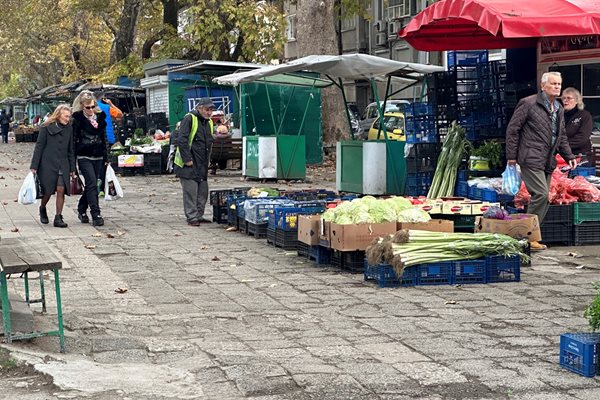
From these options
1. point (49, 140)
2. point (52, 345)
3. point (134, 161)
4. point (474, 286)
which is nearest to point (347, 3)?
point (134, 161)

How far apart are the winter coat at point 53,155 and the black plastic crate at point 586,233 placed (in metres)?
6.77

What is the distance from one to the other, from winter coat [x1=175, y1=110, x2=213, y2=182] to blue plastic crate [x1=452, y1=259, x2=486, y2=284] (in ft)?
19.6

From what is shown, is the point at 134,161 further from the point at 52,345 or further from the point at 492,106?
the point at 52,345

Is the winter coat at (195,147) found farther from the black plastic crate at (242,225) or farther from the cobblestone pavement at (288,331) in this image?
the cobblestone pavement at (288,331)

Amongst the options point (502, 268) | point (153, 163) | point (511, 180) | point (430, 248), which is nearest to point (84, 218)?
point (511, 180)

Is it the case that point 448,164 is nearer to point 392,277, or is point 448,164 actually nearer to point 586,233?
point 586,233

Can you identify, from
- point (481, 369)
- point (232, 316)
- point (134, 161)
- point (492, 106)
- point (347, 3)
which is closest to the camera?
point (481, 369)

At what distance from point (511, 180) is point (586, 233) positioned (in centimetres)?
108

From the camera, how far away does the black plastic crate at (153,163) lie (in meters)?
27.5

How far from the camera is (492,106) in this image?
15.9 meters

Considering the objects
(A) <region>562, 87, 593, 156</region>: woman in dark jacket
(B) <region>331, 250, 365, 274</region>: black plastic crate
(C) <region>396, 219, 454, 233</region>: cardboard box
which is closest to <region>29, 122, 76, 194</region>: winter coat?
(B) <region>331, 250, 365, 274</region>: black plastic crate

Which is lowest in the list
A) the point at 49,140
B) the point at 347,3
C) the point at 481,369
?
the point at 481,369

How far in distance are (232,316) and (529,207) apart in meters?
4.97

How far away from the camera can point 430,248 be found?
9969mm
